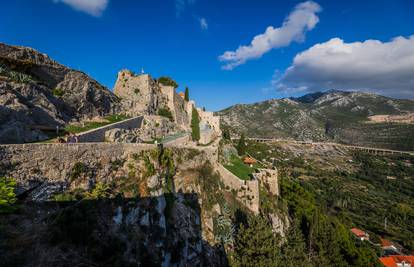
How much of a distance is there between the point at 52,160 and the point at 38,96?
10495mm

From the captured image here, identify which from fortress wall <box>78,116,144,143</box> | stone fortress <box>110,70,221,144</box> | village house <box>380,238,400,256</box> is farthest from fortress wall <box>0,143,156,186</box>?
village house <box>380,238,400,256</box>

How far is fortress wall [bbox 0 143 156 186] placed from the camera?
11.7 meters

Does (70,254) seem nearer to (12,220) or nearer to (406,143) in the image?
(12,220)

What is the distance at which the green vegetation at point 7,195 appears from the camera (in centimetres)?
1012

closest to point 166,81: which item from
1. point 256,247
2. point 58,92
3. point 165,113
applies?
point 165,113

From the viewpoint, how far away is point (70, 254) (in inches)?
428

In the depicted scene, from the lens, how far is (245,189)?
27750 mm

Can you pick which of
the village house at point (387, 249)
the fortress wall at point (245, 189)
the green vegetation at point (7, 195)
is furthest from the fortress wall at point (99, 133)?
the village house at point (387, 249)

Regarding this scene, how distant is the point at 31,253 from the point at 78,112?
Answer: 59.9 ft

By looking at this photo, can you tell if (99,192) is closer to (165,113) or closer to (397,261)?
(165,113)

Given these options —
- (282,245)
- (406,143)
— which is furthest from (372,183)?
(282,245)

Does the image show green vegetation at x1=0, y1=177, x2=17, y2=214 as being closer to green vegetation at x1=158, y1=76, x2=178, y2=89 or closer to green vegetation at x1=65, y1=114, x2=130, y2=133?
green vegetation at x1=65, y1=114, x2=130, y2=133

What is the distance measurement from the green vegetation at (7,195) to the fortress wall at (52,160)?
0.64 meters

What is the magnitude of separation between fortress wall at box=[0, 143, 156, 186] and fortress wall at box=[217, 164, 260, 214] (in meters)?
14.7
